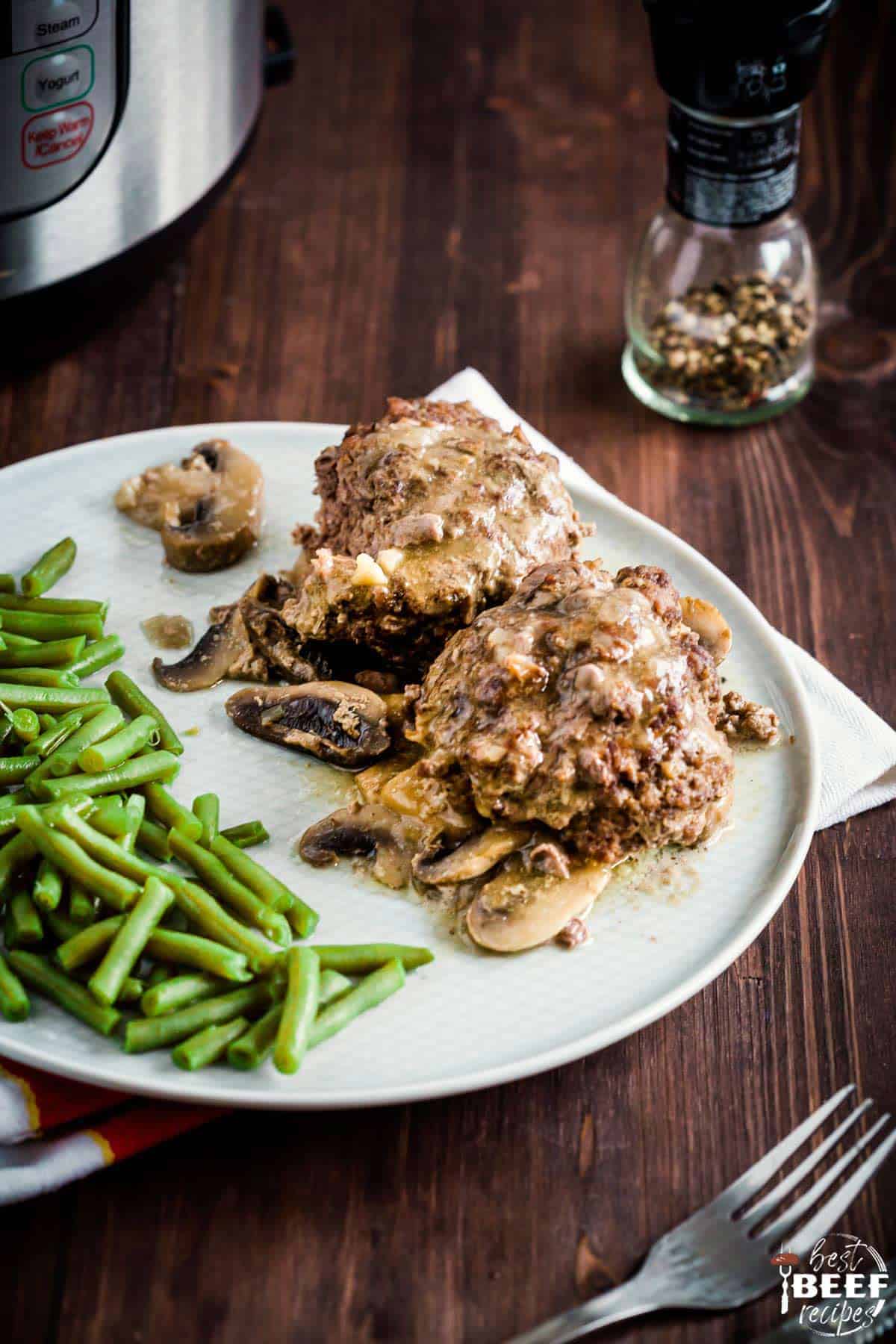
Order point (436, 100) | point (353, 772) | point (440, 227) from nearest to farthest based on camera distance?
point (353, 772)
point (440, 227)
point (436, 100)

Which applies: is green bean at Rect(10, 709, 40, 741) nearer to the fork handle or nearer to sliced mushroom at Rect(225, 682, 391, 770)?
sliced mushroom at Rect(225, 682, 391, 770)

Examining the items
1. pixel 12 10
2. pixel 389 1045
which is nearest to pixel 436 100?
pixel 12 10

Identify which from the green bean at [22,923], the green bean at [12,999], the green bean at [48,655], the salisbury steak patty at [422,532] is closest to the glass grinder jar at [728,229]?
the salisbury steak patty at [422,532]

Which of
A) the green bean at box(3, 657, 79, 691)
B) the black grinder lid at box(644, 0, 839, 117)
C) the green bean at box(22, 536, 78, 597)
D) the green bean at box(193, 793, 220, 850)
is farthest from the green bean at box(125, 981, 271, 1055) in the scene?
the black grinder lid at box(644, 0, 839, 117)

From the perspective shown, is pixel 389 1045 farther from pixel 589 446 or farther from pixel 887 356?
pixel 887 356

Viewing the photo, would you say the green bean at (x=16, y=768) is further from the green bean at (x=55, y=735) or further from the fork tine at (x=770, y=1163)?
the fork tine at (x=770, y=1163)

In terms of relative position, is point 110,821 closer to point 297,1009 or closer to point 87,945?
point 87,945
